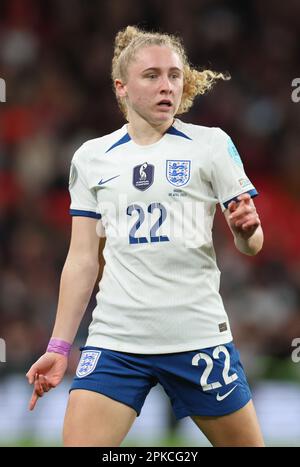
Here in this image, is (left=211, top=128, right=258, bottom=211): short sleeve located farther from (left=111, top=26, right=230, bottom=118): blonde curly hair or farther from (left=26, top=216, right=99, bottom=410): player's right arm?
(left=26, top=216, right=99, bottom=410): player's right arm

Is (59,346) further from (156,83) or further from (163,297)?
(156,83)

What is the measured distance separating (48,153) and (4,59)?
60.0 inches

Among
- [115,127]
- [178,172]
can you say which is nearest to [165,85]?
[178,172]

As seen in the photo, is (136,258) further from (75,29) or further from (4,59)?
(75,29)

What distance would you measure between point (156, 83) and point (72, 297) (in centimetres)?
89

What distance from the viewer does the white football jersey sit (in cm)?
364

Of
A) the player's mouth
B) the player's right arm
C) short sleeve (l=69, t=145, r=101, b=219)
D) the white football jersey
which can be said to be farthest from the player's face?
the player's right arm

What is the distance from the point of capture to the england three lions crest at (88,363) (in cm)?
364

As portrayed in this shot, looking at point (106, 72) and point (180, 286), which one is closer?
point (180, 286)

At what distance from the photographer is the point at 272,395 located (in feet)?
25.8

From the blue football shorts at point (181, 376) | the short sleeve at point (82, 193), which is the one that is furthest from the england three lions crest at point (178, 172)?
the blue football shorts at point (181, 376)

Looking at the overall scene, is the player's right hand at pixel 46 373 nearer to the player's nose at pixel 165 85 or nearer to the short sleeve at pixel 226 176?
the short sleeve at pixel 226 176

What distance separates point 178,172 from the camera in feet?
12.1

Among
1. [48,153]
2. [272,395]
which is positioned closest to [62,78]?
[48,153]
